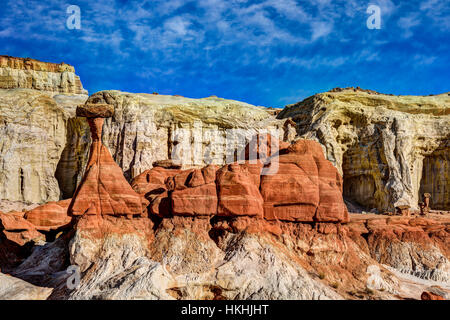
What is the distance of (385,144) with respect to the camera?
48750mm

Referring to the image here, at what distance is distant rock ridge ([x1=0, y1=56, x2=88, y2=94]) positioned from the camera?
6281cm

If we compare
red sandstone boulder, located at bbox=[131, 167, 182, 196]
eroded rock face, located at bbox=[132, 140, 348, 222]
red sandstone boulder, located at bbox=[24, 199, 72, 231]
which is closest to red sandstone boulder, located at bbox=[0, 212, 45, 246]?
red sandstone boulder, located at bbox=[24, 199, 72, 231]

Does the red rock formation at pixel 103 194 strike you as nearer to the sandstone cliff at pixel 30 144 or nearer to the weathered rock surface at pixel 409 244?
the weathered rock surface at pixel 409 244

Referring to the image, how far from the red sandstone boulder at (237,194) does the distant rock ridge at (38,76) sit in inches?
2022

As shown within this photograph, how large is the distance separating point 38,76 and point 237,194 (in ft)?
181

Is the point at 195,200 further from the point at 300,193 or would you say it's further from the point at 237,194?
the point at 300,193

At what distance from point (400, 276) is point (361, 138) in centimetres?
3021

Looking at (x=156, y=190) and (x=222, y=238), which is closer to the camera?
(x=222, y=238)

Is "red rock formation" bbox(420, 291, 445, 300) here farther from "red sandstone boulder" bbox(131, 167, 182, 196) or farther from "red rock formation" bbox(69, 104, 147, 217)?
"red sandstone boulder" bbox(131, 167, 182, 196)

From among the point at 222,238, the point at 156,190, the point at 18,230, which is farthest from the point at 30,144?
the point at 222,238

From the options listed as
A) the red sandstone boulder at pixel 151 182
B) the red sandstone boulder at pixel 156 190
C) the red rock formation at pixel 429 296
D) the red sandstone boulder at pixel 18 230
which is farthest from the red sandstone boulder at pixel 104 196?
the red rock formation at pixel 429 296

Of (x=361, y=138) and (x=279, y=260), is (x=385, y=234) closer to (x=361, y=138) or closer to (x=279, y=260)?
(x=279, y=260)

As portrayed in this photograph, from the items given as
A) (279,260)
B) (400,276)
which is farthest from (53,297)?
(400,276)
